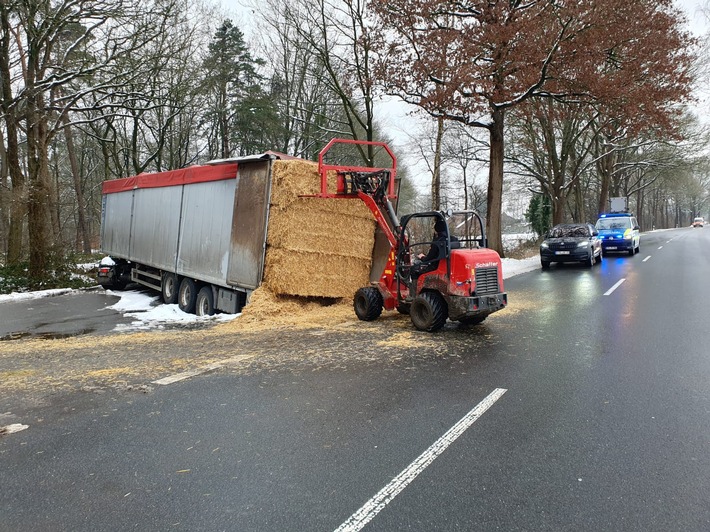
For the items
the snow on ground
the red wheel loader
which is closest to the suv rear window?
the red wheel loader

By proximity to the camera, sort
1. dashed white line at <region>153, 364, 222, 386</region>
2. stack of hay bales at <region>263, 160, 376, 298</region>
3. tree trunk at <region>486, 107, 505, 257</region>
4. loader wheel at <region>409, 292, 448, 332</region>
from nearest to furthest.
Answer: dashed white line at <region>153, 364, 222, 386</region>
loader wheel at <region>409, 292, 448, 332</region>
stack of hay bales at <region>263, 160, 376, 298</region>
tree trunk at <region>486, 107, 505, 257</region>

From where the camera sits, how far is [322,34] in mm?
22703

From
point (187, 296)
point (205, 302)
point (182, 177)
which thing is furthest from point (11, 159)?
point (205, 302)

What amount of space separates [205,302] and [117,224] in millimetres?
6911

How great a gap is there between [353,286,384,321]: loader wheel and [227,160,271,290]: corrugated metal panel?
1923 millimetres

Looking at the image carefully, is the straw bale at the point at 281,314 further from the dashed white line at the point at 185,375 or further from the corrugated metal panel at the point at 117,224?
the corrugated metal panel at the point at 117,224

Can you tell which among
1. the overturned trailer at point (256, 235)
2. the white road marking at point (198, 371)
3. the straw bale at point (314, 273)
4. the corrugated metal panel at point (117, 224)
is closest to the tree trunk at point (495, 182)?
the overturned trailer at point (256, 235)

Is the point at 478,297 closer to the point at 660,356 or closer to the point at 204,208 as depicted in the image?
the point at 660,356

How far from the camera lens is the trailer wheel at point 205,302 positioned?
34.3 feet

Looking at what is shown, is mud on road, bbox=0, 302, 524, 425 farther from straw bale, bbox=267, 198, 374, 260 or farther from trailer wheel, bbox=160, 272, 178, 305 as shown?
trailer wheel, bbox=160, 272, 178, 305

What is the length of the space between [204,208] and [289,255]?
285cm

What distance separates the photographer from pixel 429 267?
7898mm

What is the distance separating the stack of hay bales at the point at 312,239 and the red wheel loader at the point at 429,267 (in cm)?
47

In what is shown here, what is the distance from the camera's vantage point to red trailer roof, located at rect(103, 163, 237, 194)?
386 inches
